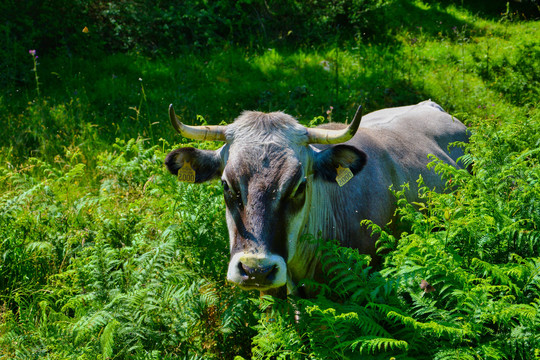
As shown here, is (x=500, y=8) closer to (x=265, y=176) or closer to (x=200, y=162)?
(x=200, y=162)

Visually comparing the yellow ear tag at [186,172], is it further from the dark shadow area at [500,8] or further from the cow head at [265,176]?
the dark shadow area at [500,8]

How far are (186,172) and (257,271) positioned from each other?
139 centimetres

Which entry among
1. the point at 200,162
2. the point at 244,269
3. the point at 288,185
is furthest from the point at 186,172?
the point at 244,269

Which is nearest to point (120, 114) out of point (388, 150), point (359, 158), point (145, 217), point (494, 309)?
point (145, 217)

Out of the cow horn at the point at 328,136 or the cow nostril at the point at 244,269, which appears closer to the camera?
the cow nostril at the point at 244,269

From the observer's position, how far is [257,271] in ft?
11.4

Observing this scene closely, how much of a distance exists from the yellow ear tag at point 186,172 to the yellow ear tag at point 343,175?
4.32 feet

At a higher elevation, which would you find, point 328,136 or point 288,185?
point 328,136

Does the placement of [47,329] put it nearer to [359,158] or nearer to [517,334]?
[359,158]

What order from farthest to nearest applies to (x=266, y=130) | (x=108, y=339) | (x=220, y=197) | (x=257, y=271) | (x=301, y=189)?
(x=220, y=197)
(x=266, y=130)
(x=301, y=189)
(x=108, y=339)
(x=257, y=271)

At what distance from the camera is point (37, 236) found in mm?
5348

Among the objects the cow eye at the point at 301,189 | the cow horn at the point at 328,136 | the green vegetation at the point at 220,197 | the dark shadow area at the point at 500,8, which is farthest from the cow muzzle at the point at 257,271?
the dark shadow area at the point at 500,8

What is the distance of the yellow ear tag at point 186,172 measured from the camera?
14.6ft

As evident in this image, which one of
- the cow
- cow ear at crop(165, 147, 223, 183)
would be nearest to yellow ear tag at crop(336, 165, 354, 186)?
the cow
